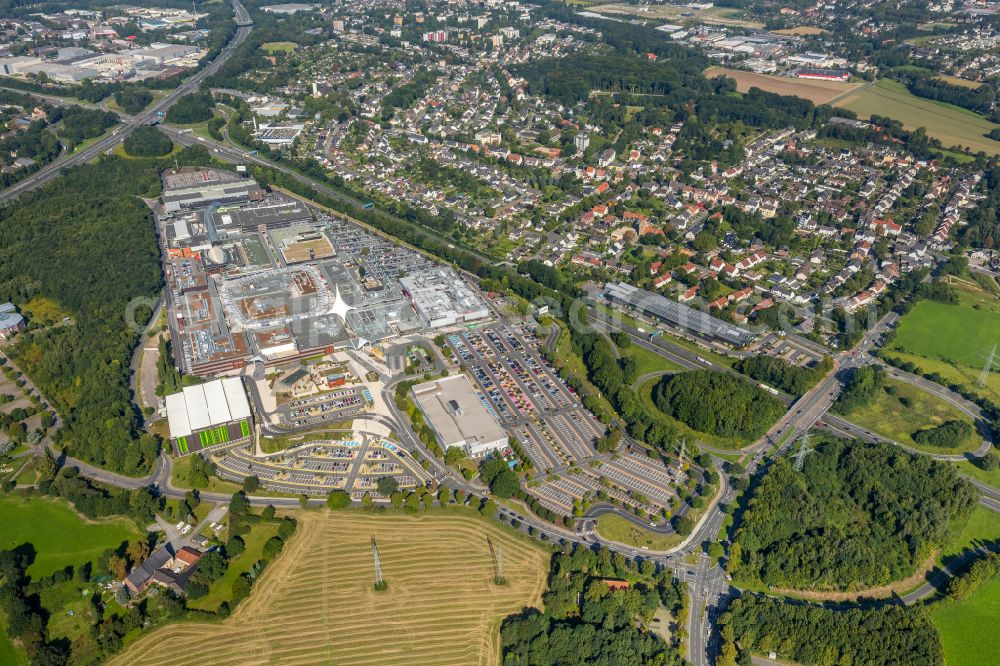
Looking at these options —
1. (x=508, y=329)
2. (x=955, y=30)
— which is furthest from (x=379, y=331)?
(x=955, y=30)

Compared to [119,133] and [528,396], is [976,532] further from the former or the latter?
[119,133]

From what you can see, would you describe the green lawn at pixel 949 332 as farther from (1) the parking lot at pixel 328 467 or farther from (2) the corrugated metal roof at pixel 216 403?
(2) the corrugated metal roof at pixel 216 403

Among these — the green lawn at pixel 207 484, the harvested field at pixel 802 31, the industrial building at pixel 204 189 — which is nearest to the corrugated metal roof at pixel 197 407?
the green lawn at pixel 207 484

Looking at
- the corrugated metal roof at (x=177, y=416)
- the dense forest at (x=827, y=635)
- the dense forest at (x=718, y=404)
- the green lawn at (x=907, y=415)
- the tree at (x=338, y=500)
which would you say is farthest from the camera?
the green lawn at (x=907, y=415)

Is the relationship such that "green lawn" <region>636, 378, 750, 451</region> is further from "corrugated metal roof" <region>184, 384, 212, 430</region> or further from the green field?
the green field

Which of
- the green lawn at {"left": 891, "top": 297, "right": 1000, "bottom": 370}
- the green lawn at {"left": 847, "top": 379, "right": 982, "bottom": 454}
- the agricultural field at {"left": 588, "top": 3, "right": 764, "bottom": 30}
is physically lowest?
the green lawn at {"left": 847, "top": 379, "right": 982, "bottom": 454}

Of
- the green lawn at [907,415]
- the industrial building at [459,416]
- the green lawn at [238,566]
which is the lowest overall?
the green lawn at [238,566]

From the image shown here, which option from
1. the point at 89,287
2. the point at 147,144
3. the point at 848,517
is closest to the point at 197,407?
the point at 89,287

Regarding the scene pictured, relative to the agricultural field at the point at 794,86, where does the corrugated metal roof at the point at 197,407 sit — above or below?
below

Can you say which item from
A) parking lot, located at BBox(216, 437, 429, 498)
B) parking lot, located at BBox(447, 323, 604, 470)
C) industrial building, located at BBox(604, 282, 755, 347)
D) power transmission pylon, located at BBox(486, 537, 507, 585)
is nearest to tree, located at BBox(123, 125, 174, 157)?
parking lot, located at BBox(447, 323, 604, 470)
